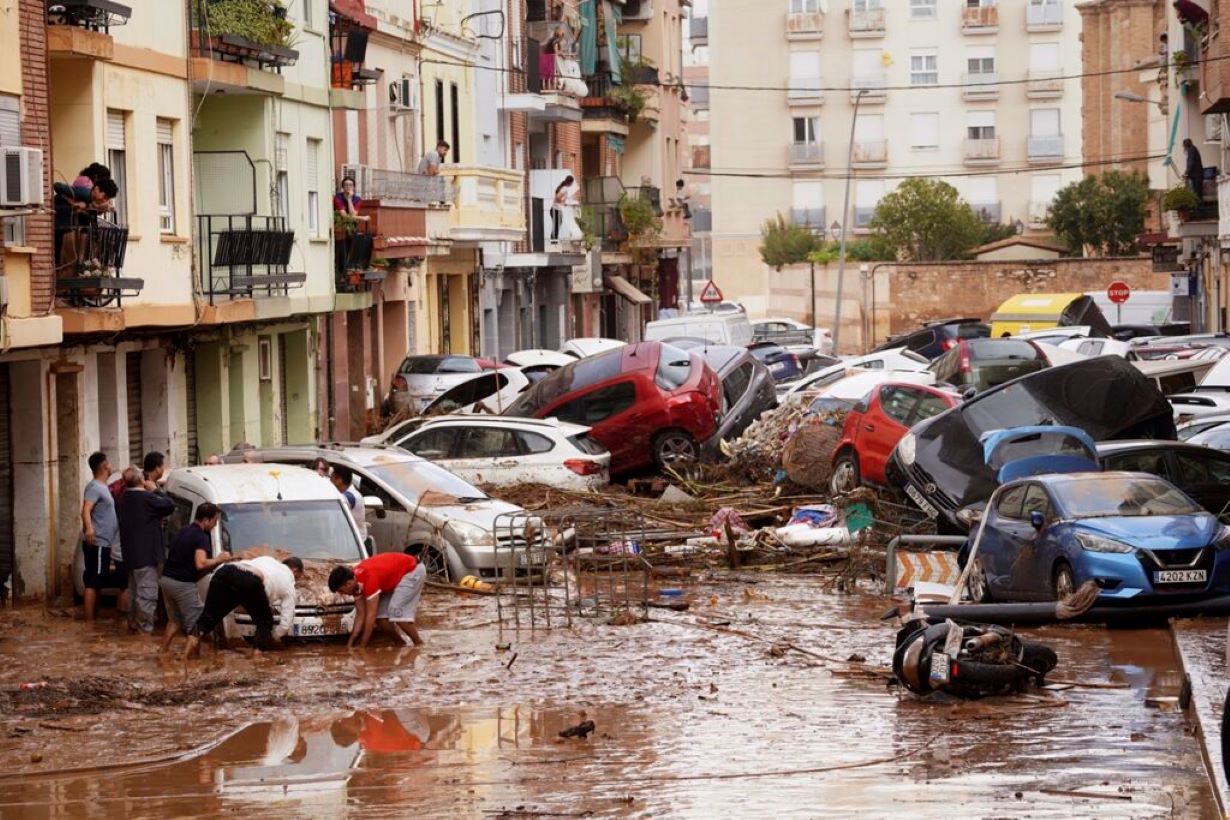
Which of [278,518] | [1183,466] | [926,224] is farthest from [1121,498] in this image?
[926,224]

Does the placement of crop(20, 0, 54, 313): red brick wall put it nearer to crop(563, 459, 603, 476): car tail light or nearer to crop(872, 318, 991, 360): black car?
crop(563, 459, 603, 476): car tail light

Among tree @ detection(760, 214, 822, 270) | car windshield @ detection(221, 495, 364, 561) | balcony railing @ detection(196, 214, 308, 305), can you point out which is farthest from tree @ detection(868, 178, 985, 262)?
car windshield @ detection(221, 495, 364, 561)

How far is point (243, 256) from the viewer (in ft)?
92.9

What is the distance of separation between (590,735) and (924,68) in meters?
91.4

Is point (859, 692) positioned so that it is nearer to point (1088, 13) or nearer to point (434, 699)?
point (434, 699)

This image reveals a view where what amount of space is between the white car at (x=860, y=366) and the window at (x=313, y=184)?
8419mm

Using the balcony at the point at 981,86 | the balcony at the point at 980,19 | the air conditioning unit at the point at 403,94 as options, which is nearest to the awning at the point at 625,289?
the air conditioning unit at the point at 403,94

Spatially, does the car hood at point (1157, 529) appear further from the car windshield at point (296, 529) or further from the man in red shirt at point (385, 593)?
the car windshield at point (296, 529)

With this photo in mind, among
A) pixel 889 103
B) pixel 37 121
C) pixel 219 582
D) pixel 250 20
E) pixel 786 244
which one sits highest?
pixel 889 103

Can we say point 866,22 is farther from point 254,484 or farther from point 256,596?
point 256,596

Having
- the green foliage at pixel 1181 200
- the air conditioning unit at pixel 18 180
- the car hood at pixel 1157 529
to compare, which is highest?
the green foliage at pixel 1181 200

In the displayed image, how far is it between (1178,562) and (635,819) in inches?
325

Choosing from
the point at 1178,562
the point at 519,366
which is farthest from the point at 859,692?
the point at 519,366

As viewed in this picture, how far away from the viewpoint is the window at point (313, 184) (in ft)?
111
